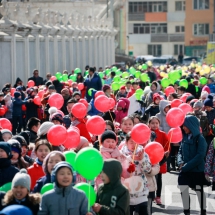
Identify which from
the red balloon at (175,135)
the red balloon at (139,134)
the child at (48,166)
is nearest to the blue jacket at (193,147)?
the red balloon at (139,134)

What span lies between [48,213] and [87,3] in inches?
2360

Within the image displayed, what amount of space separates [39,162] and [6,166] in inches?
24.6

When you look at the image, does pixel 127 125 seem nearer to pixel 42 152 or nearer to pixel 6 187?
pixel 42 152

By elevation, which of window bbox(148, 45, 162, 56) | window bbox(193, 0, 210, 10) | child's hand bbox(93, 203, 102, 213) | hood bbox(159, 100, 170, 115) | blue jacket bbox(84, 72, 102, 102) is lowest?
child's hand bbox(93, 203, 102, 213)

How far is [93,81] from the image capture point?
85.8 ft

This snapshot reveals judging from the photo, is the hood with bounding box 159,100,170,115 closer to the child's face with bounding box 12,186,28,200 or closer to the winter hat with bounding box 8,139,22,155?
the winter hat with bounding box 8,139,22,155

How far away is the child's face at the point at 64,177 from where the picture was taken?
8.27m

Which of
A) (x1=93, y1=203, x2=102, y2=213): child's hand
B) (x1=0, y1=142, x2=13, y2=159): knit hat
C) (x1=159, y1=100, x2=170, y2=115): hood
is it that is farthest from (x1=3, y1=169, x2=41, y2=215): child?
(x1=159, y1=100, x2=170, y2=115): hood

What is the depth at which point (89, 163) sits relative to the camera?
866 centimetres

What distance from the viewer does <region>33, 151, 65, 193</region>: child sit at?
30.3ft

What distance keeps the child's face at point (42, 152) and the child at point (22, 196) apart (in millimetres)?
1892

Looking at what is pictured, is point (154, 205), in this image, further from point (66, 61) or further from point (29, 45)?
point (66, 61)

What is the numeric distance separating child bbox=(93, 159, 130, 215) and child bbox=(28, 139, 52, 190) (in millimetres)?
1318

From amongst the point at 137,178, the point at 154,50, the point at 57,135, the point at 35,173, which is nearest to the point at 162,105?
the point at 57,135
